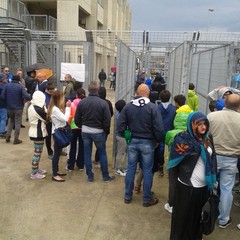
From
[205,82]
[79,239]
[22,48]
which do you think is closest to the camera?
[79,239]

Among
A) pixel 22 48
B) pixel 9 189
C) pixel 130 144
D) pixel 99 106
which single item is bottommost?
pixel 9 189

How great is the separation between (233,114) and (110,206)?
221cm

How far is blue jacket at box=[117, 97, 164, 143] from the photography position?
175 inches

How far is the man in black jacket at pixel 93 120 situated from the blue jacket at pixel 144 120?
0.75 m

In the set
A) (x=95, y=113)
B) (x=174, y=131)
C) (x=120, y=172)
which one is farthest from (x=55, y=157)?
(x=174, y=131)

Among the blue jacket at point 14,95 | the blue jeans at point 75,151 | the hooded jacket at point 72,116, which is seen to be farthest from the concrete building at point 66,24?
the blue jeans at point 75,151

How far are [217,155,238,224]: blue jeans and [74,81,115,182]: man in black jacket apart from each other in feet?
6.64

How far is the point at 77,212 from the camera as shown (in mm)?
4469

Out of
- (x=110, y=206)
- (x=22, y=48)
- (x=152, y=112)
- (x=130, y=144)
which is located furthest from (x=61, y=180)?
(x=22, y=48)

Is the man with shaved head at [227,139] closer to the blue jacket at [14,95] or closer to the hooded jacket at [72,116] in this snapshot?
the hooded jacket at [72,116]

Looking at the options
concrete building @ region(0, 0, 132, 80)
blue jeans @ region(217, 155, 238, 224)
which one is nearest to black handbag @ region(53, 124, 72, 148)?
blue jeans @ region(217, 155, 238, 224)

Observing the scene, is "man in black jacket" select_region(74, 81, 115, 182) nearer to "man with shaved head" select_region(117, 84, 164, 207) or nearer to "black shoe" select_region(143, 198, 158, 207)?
"man with shaved head" select_region(117, 84, 164, 207)

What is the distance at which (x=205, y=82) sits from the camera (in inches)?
344

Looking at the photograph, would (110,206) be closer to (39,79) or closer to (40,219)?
(40,219)
